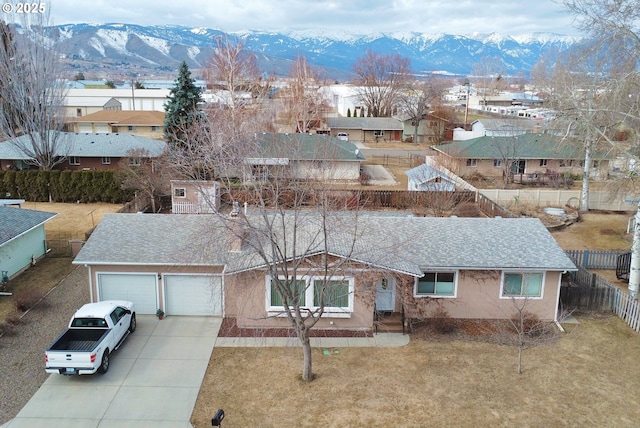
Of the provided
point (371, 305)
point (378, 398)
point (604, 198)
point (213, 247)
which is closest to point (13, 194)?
point (213, 247)

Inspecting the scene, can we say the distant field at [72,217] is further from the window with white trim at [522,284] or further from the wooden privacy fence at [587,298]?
the wooden privacy fence at [587,298]

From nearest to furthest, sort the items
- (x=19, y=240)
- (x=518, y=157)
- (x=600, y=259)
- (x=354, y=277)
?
(x=354, y=277) < (x=19, y=240) < (x=600, y=259) < (x=518, y=157)

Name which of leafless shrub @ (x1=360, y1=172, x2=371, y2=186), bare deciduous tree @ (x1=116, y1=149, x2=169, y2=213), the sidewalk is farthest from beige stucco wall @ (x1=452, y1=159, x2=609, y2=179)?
the sidewalk

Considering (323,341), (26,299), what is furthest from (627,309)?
(26,299)

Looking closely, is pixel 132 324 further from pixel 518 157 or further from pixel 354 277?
pixel 518 157

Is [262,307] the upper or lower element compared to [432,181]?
lower

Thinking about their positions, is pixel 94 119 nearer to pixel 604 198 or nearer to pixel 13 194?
pixel 13 194
